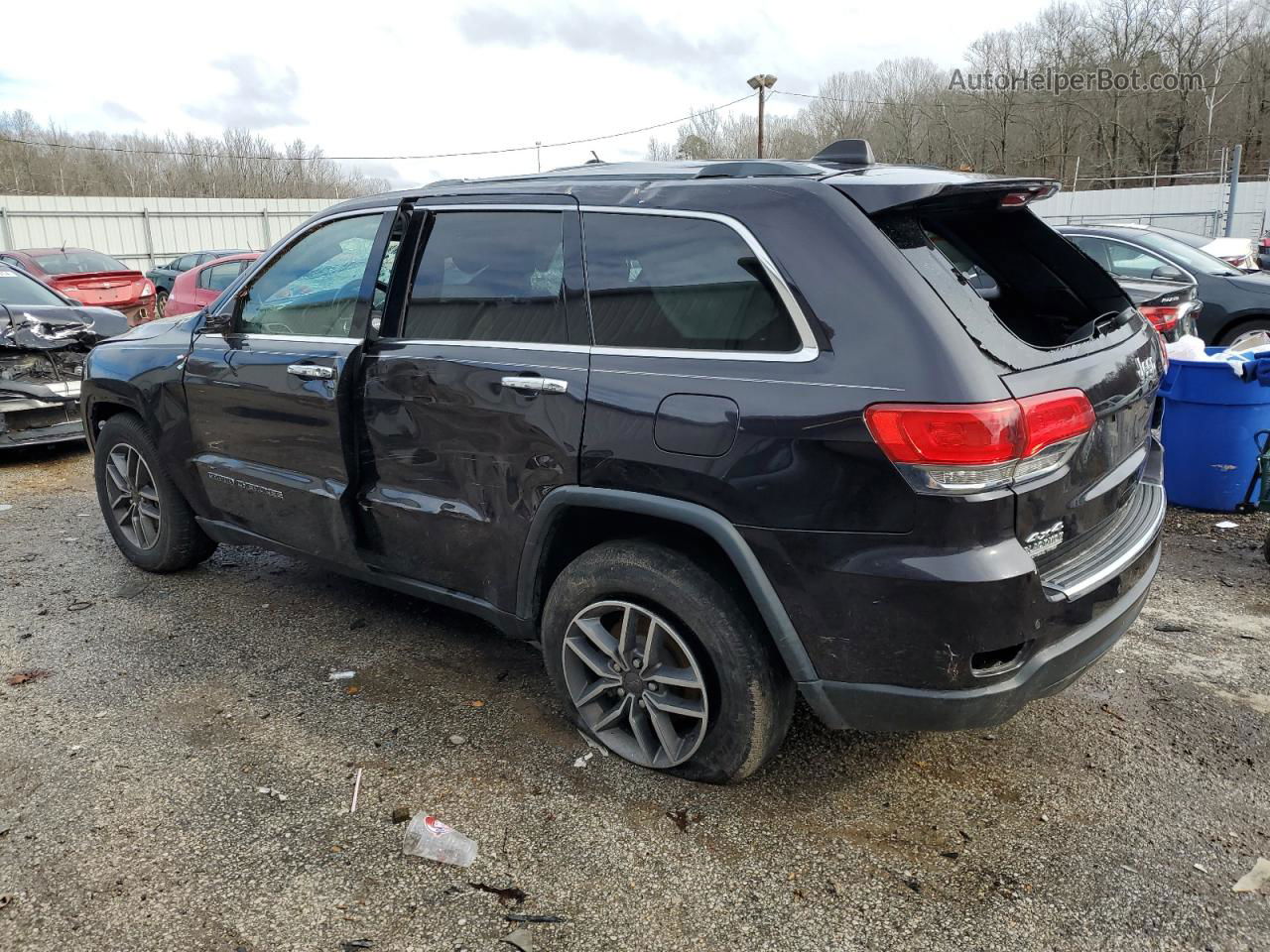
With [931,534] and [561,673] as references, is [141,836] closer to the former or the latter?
[561,673]

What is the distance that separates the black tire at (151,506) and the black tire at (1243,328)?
914 cm

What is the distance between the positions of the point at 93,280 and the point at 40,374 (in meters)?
7.76

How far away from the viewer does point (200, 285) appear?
490 inches

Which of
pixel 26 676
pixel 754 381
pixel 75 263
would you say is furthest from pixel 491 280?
pixel 75 263

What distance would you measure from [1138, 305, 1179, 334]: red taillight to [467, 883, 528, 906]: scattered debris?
6.15 m

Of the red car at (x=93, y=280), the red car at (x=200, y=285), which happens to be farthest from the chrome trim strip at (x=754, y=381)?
the red car at (x=93, y=280)

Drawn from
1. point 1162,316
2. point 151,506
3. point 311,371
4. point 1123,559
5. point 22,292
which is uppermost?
point 22,292

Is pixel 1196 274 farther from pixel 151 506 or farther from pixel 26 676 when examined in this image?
pixel 26 676

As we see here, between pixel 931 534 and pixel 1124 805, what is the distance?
1.28 metres

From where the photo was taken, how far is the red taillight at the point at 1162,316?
22.1 feet

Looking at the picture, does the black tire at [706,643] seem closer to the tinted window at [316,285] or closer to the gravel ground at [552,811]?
the gravel ground at [552,811]

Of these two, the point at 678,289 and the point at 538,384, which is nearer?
the point at 678,289

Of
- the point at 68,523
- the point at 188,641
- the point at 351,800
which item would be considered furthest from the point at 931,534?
the point at 68,523

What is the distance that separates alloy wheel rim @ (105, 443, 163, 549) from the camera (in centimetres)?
477
